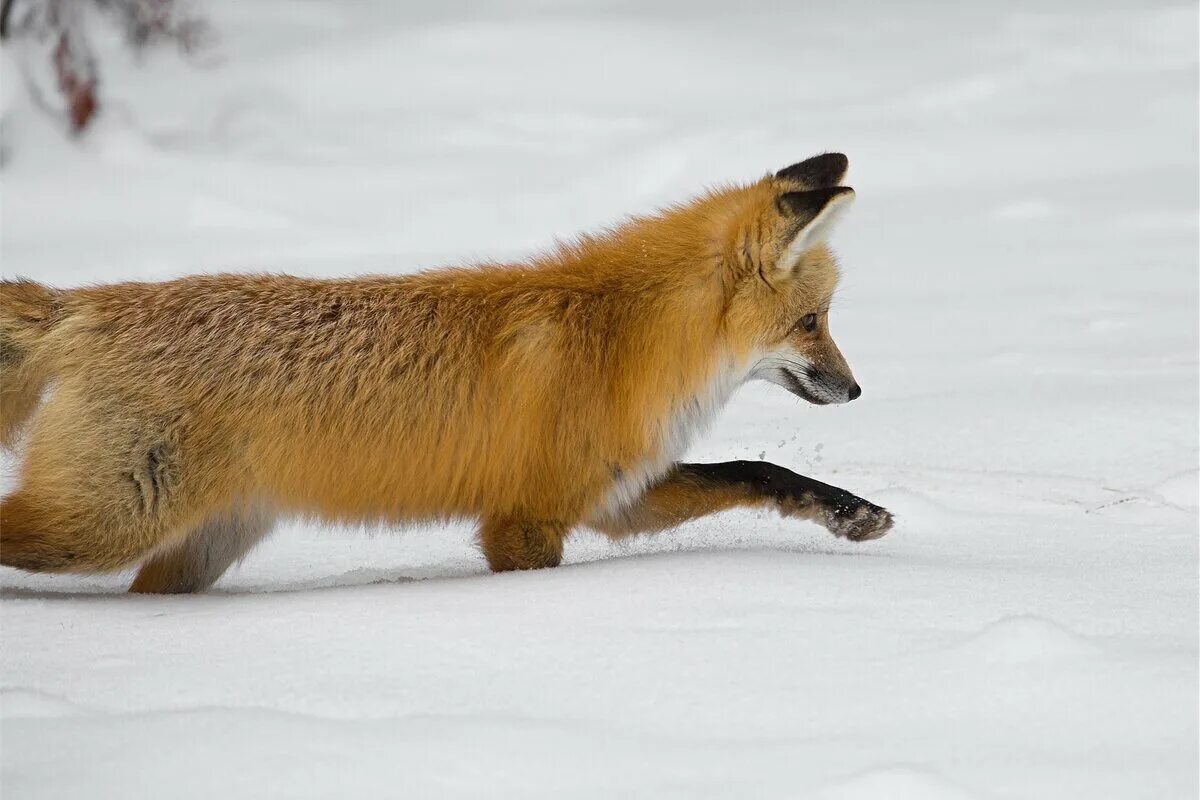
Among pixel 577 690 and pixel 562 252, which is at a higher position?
pixel 562 252

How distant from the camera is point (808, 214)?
351 centimetres

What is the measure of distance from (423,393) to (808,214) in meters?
1.10

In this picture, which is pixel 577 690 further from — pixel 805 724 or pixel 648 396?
pixel 648 396

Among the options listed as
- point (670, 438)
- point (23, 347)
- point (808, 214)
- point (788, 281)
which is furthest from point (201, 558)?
point (808, 214)

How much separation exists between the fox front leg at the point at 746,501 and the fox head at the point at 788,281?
27cm

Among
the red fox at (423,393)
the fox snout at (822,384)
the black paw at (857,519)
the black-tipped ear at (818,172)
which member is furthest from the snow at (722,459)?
the black-tipped ear at (818,172)

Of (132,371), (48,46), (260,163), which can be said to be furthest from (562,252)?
(48,46)

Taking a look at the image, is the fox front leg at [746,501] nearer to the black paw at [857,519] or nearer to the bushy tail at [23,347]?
the black paw at [857,519]

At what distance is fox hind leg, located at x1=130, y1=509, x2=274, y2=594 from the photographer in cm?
350

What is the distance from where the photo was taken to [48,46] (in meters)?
11.8

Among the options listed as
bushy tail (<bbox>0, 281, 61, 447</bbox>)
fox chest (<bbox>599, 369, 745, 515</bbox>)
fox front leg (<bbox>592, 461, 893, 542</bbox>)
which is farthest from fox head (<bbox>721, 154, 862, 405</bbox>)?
bushy tail (<bbox>0, 281, 61, 447</bbox>)

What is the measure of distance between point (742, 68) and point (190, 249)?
713cm

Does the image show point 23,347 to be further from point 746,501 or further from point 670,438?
point 746,501

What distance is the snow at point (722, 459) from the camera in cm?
212
